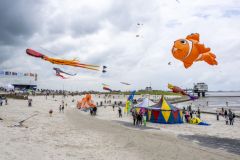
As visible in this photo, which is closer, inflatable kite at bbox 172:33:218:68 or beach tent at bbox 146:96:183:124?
inflatable kite at bbox 172:33:218:68

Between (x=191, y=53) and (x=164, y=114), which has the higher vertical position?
(x=191, y=53)

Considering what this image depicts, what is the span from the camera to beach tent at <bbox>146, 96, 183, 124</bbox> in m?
23.4

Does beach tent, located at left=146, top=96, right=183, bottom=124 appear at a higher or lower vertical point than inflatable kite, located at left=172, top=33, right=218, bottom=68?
lower

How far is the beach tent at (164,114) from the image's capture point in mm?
23359

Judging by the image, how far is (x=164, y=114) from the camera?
23.5 m

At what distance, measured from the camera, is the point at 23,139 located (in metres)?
12.3

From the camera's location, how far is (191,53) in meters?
14.8

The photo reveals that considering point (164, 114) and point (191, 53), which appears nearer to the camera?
point (191, 53)

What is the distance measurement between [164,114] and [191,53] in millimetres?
9996

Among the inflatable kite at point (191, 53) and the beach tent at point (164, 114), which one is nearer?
the inflatable kite at point (191, 53)

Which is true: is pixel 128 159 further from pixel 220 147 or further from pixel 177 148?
pixel 220 147

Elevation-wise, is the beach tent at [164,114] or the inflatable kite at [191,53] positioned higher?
the inflatable kite at [191,53]

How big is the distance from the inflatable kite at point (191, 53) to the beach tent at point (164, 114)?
9410mm

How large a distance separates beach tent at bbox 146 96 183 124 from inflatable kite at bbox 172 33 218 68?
9410mm
